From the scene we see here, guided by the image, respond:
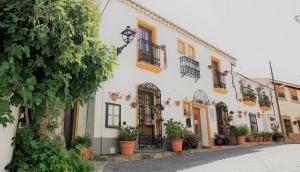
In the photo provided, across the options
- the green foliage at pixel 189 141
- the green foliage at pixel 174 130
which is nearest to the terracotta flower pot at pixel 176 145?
the green foliage at pixel 174 130

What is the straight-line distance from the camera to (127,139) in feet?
24.1

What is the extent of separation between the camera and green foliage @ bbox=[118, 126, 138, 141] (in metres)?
7.39

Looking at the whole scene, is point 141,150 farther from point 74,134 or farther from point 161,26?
point 161,26

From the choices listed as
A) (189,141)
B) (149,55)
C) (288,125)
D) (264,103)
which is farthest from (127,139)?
(288,125)

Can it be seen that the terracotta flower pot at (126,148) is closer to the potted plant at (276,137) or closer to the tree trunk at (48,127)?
the tree trunk at (48,127)

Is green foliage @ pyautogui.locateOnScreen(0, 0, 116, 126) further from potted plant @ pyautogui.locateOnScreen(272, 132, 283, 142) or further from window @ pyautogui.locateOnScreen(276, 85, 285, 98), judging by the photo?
window @ pyautogui.locateOnScreen(276, 85, 285, 98)

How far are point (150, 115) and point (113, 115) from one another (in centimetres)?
208

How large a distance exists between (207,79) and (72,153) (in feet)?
32.3

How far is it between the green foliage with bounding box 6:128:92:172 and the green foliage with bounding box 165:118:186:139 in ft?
17.4

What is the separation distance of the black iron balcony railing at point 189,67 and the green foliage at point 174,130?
281cm

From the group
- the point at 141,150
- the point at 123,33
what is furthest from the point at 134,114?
the point at 123,33

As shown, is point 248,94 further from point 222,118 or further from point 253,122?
point 222,118

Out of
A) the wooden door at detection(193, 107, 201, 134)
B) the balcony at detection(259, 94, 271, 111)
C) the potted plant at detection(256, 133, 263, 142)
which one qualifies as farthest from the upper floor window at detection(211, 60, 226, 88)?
the balcony at detection(259, 94, 271, 111)

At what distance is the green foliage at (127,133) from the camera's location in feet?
24.2
